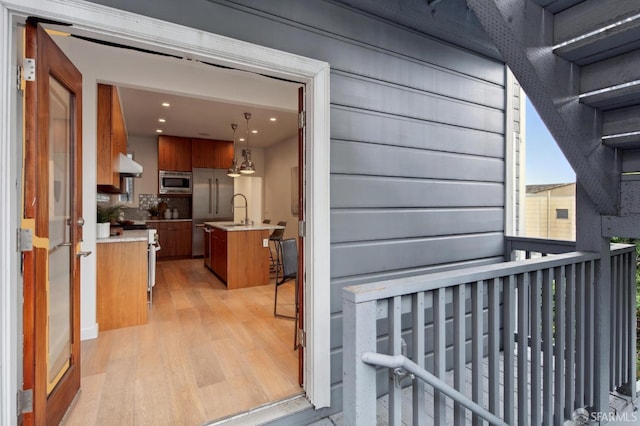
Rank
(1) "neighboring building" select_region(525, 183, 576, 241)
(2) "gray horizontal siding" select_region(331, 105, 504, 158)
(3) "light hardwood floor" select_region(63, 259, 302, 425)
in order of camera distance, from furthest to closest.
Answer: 1. (1) "neighboring building" select_region(525, 183, 576, 241)
2. (2) "gray horizontal siding" select_region(331, 105, 504, 158)
3. (3) "light hardwood floor" select_region(63, 259, 302, 425)

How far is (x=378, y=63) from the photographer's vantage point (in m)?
2.24

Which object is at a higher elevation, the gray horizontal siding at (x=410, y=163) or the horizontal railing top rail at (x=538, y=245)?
the gray horizontal siding at (x=410, y=163)

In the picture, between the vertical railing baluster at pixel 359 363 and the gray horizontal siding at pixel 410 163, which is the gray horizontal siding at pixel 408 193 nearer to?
the gray horizontal siding at pixel 410 163

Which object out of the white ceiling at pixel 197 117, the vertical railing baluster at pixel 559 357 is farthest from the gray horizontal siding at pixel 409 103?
the white ceiling at pixel 197 117

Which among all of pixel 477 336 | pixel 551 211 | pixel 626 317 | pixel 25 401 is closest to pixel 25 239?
pixel 25 401

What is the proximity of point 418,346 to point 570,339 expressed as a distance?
4.25 ft

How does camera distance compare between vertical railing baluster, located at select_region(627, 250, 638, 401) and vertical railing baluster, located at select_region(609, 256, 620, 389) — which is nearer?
vertical railing baluster, located at select_region(609, 256, 620, 389)

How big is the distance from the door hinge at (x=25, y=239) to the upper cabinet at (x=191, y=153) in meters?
5.74

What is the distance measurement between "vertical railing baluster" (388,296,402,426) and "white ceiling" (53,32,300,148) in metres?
1.69

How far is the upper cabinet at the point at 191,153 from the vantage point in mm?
6727

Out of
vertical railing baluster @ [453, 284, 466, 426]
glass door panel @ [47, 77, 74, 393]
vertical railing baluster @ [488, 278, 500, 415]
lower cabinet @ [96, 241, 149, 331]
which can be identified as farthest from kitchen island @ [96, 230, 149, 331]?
vertical railing baluster @ [488, 278, 500, 415]

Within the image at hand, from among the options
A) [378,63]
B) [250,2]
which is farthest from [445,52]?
[250,2]

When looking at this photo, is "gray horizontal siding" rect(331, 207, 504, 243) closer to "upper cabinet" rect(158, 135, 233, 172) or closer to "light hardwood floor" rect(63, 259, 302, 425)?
"light hardwood floor" rect(63, 259, 302, 425)

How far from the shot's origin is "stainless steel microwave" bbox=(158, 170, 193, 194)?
22.0ft
